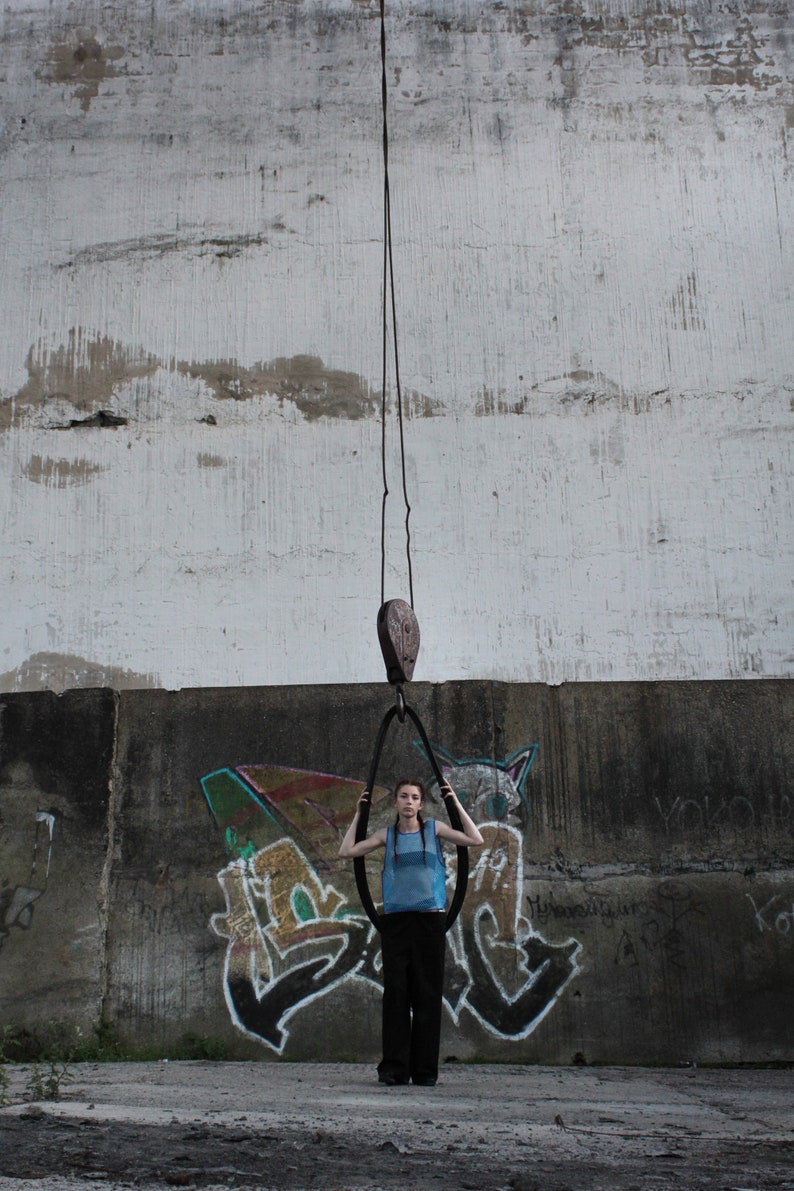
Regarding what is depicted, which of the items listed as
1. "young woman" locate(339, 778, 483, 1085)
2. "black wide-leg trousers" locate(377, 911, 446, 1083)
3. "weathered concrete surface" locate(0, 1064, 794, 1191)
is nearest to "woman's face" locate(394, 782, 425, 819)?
"young woman" locate(339, 778, 483, 1085)

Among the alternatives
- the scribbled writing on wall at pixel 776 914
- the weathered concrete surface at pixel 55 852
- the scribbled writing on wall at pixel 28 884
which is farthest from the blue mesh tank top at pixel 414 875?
the scribbled writing on wall at pixel 28 884

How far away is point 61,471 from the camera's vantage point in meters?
Answer: 10.8

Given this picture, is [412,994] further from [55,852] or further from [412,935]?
[55,852]

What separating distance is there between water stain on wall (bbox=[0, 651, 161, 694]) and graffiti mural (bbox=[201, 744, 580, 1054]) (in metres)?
2.97

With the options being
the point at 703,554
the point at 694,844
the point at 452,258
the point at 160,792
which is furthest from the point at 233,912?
the point at 452,258

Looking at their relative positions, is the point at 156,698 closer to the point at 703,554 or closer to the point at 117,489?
the point at 117,489

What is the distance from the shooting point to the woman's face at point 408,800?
5.66 meters

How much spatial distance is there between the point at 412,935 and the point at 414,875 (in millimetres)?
288

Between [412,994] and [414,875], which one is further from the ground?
[414,875]

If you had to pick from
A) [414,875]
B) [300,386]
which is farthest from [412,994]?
[300,386]

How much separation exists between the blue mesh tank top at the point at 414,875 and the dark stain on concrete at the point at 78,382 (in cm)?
646

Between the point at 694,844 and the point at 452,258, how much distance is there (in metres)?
6.31

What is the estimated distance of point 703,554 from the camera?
1045cm

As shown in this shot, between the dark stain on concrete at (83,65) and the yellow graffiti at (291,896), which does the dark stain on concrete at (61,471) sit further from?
the yellow graffiti at (291,896)
